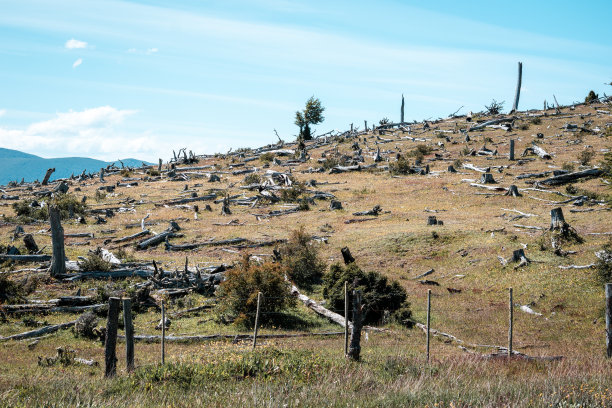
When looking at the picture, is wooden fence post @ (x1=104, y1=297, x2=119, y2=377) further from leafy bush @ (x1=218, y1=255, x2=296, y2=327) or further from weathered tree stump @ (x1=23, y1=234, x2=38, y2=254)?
weathered tree stump @ (x1=23, y1=234, x2=38, y2=254)

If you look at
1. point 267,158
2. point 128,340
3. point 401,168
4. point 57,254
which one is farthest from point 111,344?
point 267,158

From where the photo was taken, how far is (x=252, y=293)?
1961 cm

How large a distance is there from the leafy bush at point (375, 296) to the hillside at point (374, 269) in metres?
0.89

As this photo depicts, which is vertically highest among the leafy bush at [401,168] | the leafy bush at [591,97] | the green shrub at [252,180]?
the leafy bush at [591,97]

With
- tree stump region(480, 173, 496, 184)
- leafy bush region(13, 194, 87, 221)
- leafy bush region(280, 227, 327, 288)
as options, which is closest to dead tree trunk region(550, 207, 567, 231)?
leafy bush region(280, 227, 327, 288)

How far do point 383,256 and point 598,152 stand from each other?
31585 mm

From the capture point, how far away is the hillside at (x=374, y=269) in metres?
9.89

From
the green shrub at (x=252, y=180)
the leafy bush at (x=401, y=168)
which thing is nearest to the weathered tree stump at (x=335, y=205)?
the leafy bush at (x=401, y=168)

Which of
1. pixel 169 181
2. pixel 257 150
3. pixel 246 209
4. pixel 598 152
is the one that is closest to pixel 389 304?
pixel 246 209

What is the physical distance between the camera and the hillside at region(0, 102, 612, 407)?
389 inches

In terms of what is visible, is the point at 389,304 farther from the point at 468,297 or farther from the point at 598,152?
the point at 598,152

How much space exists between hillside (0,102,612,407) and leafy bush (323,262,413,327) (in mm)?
891

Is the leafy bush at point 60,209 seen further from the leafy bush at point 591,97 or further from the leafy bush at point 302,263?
the leafy bush at point 591,97

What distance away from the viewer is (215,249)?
1233 inches
